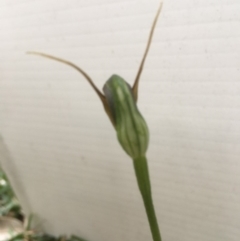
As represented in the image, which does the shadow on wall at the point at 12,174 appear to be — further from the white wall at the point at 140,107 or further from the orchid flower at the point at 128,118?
the orchid flower at the point at 128,118

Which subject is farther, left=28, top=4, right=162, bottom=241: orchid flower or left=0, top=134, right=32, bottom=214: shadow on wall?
left=0, top=134, right=32, bottom=214: shadow on wall

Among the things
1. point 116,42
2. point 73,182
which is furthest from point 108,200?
point 116,42

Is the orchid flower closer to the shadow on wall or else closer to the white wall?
the white wall

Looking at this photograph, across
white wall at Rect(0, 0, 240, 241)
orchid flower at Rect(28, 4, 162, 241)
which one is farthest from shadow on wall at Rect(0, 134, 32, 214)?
orchid flower at Rect(28, 4, 162, 241)

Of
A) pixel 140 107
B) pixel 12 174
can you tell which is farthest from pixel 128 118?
pixel 12 174

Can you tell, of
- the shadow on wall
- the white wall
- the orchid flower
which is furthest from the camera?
the shadow on wall

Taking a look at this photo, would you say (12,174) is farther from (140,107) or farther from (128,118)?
(128,118)

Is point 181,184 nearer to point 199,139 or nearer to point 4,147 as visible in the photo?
point 199,139

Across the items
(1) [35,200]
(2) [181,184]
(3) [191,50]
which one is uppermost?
(3) [191,50]
